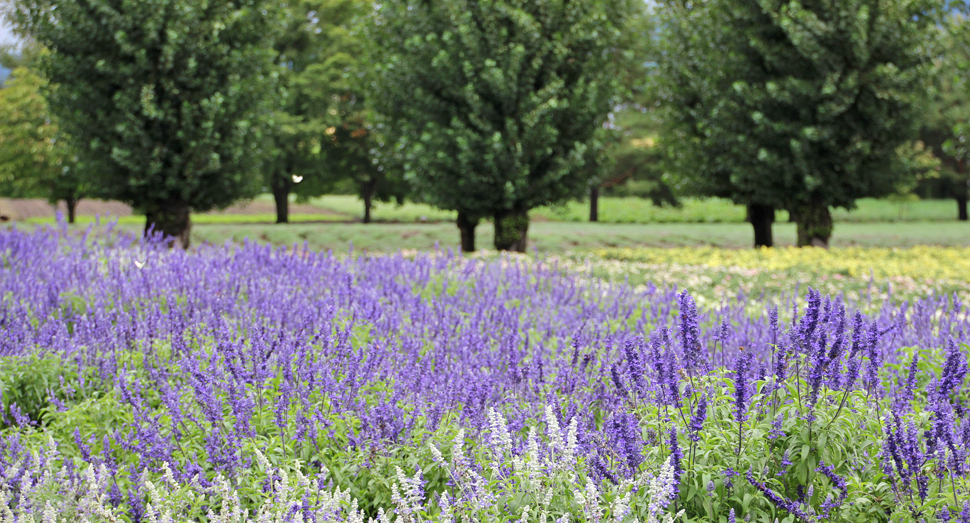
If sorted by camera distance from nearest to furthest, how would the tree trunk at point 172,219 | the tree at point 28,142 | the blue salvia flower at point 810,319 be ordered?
the blue salvia flower at point 810,319, the tree trunk at point 172,219, the tree at point 28,142

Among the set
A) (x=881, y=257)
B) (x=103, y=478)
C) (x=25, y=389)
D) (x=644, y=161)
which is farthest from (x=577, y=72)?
(x=644, y=161)

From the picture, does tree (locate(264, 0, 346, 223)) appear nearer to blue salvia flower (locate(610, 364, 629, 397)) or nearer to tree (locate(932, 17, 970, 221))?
tree (locate(932, 17, 970, 221))

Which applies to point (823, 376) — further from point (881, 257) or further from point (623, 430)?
point (881, 257)

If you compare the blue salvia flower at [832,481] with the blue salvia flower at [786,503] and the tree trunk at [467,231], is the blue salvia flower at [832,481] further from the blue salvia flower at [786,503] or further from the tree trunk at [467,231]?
Answer: the tree trunk at [467,231]

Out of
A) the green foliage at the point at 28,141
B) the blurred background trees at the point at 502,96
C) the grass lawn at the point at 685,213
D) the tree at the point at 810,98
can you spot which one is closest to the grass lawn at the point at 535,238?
the blurred background trees at the point at 502,96

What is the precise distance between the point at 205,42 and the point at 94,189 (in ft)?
13.4

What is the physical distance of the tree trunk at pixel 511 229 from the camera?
15.9 metres

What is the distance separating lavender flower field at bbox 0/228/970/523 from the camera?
8.26 ft

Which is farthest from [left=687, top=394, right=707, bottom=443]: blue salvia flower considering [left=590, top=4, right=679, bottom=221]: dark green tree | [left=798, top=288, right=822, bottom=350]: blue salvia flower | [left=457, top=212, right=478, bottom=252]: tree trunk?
[left=590, top=4, right=679, bottom=221]: dark green tree

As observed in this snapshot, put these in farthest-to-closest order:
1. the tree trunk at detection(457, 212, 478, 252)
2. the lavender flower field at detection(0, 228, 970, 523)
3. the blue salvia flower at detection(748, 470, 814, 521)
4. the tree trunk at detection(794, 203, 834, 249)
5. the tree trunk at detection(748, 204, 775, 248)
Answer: the tree trunk at detection(748, 204, 775, 248) < the tree trunk at detection(457, 212, 478, 252) < the tree trunk at detection(794, 203, 834, 249) < the lavender flower field at detection(0, 228, 970, 523) < the blue salvia flower at detection(748, 470, 814, 521)

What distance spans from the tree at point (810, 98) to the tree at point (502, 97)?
127 inches

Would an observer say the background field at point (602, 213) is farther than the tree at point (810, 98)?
Yes

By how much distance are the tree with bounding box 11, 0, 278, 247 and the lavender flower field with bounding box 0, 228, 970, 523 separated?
910 cm

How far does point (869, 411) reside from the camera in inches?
119
